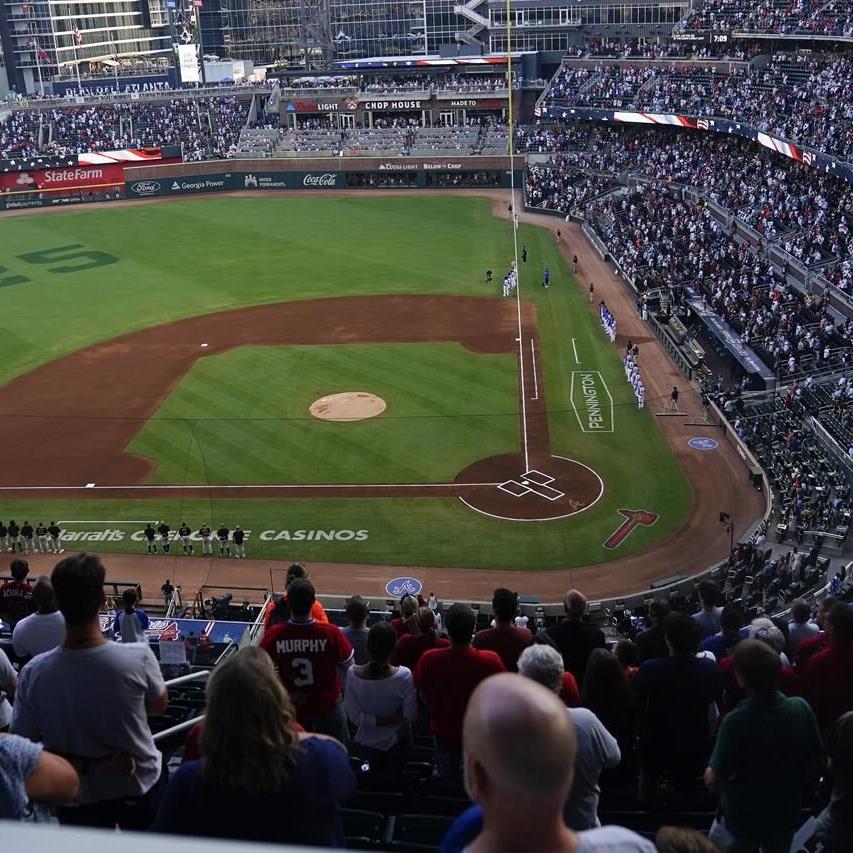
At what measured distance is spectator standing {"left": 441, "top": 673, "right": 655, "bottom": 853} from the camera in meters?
3.06

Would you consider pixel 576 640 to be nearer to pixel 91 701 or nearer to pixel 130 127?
pixel 91 701

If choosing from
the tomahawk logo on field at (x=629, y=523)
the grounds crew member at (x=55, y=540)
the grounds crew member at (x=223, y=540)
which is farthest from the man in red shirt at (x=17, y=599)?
the tomahawk logo on field at (x=629, y=523)

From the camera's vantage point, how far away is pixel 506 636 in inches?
345

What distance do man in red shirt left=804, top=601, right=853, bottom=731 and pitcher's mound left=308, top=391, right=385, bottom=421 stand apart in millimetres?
25359

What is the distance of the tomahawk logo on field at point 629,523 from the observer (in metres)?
24.9

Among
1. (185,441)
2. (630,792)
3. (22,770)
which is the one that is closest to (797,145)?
(185,441)

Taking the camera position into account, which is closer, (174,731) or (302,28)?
(174,731)

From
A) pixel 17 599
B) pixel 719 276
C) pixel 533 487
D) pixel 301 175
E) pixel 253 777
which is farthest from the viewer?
pixel 301 175

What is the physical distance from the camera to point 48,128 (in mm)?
85938

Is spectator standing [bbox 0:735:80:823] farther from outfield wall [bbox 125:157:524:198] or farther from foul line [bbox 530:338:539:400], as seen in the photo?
outfield wall [bbox 125:157:524:198]

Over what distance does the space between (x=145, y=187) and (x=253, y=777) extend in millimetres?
79573

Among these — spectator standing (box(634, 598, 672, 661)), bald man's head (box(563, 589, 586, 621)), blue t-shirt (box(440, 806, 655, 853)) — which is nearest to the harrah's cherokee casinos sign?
spectator standing (box(634, 598, 672, 661))

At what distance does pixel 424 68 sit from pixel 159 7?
74274mm

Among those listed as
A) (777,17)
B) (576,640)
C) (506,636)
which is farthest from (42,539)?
(777,17)
